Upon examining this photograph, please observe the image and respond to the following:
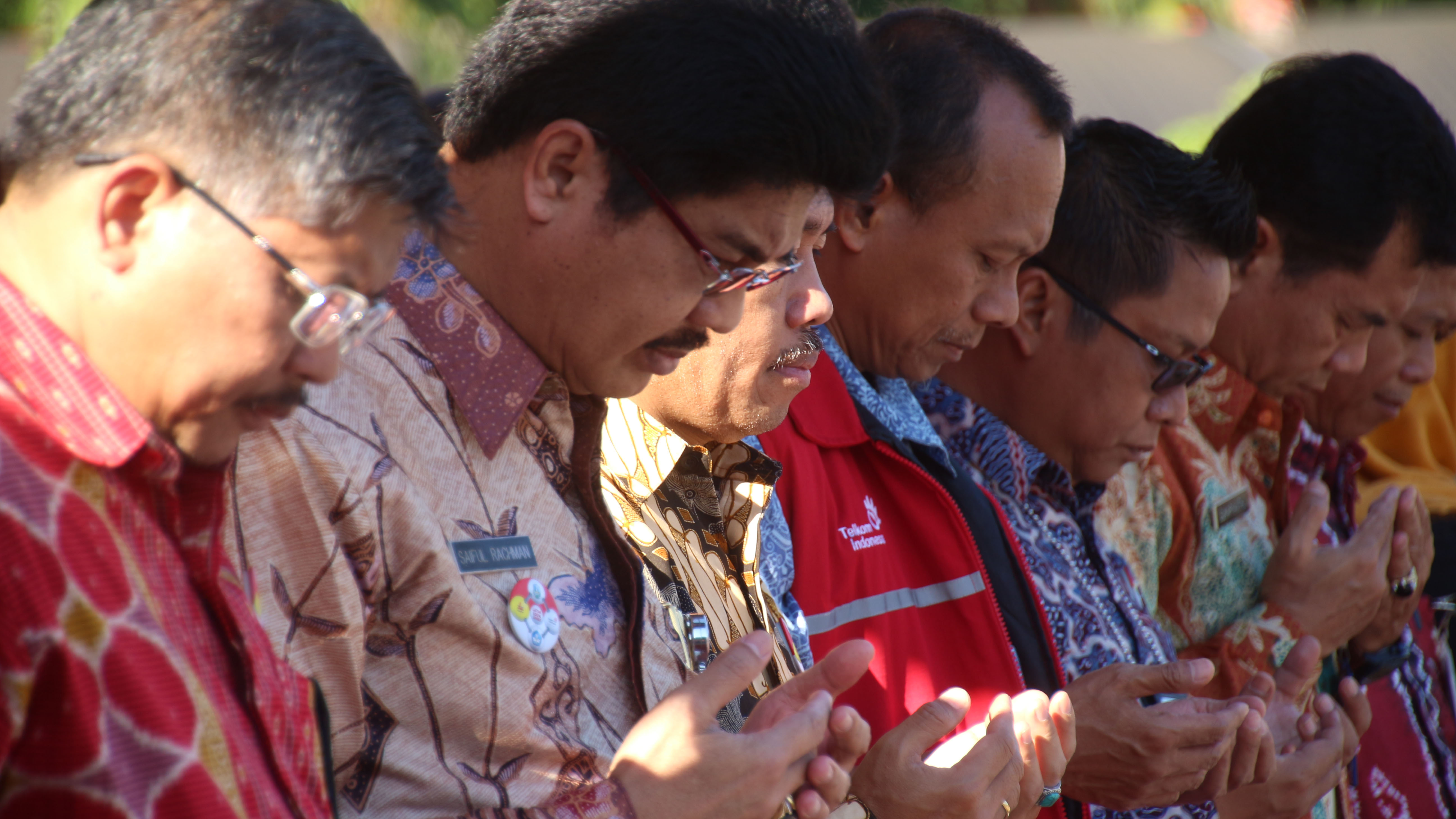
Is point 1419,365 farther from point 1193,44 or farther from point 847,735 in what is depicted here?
point 1193,44

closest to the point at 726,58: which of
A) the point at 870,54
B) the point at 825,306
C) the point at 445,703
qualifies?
the point at 870,54

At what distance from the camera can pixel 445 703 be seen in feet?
5.10

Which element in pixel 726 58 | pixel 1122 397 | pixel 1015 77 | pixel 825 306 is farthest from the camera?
pixel 1122 397

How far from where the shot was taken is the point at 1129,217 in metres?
3.10

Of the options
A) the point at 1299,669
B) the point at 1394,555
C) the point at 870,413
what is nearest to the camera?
the point at 870,413

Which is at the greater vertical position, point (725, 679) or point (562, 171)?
point (562, 171)

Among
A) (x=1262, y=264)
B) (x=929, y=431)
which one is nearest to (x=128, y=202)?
(x=929, y=431)

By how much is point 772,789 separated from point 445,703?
0.44 metres

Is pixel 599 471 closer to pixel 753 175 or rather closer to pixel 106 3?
pixel 753 175

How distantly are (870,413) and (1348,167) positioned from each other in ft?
6.48

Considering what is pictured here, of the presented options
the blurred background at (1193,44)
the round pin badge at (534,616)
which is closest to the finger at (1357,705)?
the round pin badge at (534,616)

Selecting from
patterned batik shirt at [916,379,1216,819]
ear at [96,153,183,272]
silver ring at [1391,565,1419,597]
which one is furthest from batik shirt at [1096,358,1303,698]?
ear at [96,153,183,272]

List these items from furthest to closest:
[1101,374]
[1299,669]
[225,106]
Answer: [1299,669]
[1101,374]
[225,106]

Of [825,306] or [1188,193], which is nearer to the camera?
[825,306]
